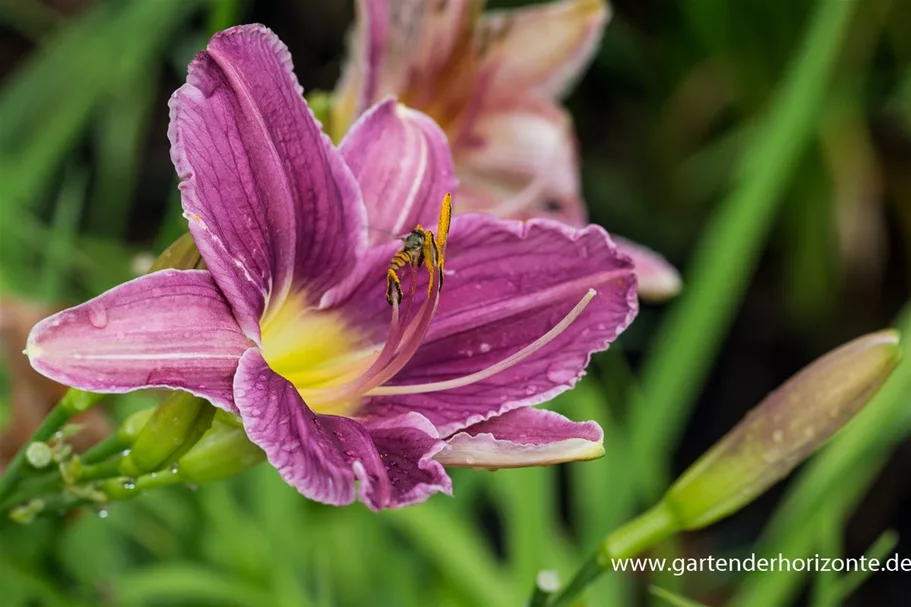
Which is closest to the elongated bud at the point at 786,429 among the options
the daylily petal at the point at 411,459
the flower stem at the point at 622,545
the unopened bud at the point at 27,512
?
the flower stem at the point at 622,545

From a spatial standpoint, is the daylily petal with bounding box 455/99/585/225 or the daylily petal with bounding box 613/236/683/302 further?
the daylily petal with bounding box 455/99/585/225

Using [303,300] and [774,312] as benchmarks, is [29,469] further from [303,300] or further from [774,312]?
[774,312]

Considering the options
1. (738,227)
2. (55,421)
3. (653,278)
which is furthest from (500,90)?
(55,421)

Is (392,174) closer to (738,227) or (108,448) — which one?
(108,448)

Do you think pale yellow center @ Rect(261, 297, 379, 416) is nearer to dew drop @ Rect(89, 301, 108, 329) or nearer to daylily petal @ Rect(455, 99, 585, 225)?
dew drop @ Rect(89, 301, 108, 329)

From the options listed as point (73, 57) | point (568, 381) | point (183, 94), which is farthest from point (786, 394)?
point (73, 57)

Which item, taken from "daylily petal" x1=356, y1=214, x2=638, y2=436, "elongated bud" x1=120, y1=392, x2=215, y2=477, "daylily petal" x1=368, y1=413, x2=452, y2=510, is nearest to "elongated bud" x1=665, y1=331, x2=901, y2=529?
"daylily petal" x1=356, y1=214, x2=638, y2=436
